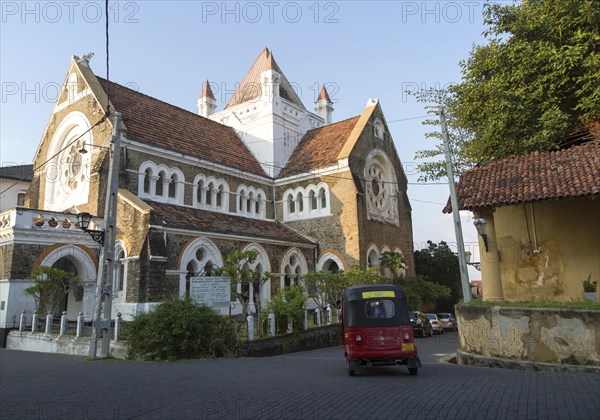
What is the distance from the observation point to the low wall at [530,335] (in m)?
9.68

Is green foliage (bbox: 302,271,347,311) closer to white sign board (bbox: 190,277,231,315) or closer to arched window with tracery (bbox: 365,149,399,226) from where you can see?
white sign board (bbox: 190,277,231,315)

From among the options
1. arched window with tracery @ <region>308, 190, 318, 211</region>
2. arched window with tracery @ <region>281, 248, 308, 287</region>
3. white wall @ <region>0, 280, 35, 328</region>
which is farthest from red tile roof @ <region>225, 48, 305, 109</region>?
white wall @ <region>0, 280, 35, 328</region>

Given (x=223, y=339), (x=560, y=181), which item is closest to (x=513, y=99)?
(x=560, y=181)

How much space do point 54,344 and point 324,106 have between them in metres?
29.6

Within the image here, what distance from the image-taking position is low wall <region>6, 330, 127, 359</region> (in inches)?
549

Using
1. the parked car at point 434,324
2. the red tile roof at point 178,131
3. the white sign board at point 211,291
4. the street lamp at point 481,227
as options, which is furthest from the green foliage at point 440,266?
the white sign board at point 211,291

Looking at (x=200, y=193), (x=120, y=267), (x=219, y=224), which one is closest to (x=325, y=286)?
(x=219, y=224)

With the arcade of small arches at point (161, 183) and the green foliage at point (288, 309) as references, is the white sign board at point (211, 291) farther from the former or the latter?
the arcade of small arches at point (161, 183)

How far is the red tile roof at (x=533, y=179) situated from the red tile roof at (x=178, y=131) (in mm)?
15077

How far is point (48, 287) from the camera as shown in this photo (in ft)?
53.6

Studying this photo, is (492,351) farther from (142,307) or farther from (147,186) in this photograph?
(147,186)

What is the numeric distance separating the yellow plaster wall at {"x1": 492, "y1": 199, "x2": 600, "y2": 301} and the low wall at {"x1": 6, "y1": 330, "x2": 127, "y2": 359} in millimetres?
12534

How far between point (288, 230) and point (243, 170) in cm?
447

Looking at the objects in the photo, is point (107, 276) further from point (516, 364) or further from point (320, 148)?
point (320, 148)
